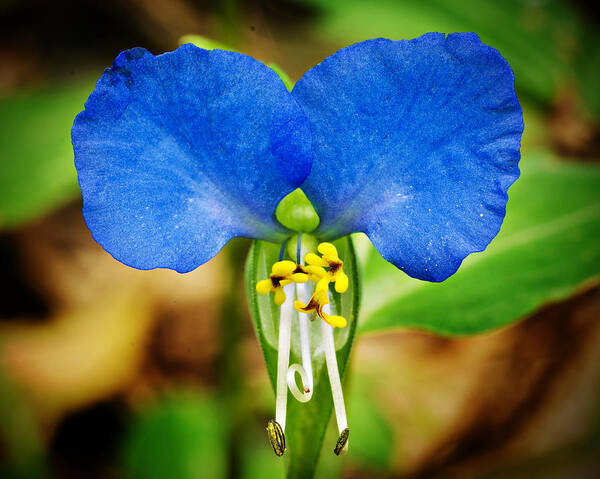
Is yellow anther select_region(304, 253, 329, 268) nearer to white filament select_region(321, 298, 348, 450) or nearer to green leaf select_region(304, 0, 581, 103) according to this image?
white filament select_region(321, 298, 348, 450)

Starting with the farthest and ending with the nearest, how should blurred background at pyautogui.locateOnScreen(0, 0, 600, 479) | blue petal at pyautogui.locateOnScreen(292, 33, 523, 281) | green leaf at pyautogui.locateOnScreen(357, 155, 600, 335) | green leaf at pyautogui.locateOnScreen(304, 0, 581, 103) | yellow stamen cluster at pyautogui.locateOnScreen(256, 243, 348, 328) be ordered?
1. green leaf at pyautogui.locateOnScreen(304, 0, 581, 103)
2. blurred background at pyautogui.locateOnScreen(0, 0, 600, 479)
3. green leaf at pyautogui.locateOnScreen(357, 155, 600, 335)
4. yellow stamen cluster at pyautogui.locateOnScreen(256, 243, 348, 328)
5. blue petal at pyautogui.locateOnScreen(292, 33, 523, 281)

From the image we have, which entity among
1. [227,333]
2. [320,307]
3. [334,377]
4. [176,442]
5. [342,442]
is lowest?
[176,442]

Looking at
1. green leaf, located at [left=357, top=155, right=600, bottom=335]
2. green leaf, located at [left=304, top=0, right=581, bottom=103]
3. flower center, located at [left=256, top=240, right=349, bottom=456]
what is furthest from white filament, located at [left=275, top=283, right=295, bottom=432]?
green leaf, located at [left=304, top=0, right=581, bottom=103]

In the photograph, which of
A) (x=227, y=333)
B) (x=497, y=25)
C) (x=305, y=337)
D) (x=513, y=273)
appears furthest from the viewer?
(x=497, y=25)

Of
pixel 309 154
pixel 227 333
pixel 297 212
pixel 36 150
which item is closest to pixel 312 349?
pixel 297 212

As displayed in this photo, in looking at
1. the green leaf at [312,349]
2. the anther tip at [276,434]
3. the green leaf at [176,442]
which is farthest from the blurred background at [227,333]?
the anther tip at [276,434]

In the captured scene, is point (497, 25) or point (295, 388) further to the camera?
point (497, 25)

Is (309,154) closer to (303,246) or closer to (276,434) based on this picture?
(303,246)
